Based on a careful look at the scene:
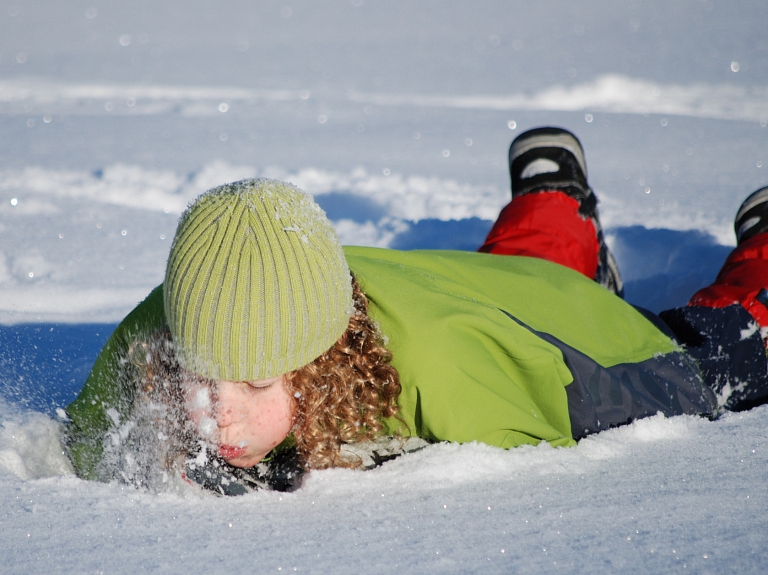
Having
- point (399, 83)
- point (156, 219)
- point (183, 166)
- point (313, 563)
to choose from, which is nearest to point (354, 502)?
point (313, 563)

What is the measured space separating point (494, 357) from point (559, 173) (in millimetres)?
1119

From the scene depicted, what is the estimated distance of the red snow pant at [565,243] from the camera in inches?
81.2

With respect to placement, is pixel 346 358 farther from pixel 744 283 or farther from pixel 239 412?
pixel 744 283

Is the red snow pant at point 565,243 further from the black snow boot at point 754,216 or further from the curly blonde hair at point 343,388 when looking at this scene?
the curly blonde hair at point 343,388

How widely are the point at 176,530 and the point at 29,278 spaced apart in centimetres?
149

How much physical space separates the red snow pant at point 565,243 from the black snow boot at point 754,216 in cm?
7

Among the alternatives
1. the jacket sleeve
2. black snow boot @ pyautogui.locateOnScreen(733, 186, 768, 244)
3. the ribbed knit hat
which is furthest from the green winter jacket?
black snow boot @ pyautogui.locateOnScreen(733, 186, 768, 244)

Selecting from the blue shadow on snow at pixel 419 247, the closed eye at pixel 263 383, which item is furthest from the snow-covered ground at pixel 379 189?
the closed eye at pixel 263 383

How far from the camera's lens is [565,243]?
7.22 feet

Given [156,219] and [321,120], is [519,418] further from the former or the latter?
[321,120]

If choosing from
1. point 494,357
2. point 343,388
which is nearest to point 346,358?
point 343,388

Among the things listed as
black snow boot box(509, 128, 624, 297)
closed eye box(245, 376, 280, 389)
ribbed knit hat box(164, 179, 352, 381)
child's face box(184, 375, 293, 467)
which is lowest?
child's face box(184, 375, 293, 467)

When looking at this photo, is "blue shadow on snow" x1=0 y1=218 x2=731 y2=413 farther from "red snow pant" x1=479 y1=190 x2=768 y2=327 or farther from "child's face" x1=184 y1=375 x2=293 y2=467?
"child's face" x1=184 y1=375 x2=293 y2=467

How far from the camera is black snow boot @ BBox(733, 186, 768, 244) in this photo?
2.28 metres
